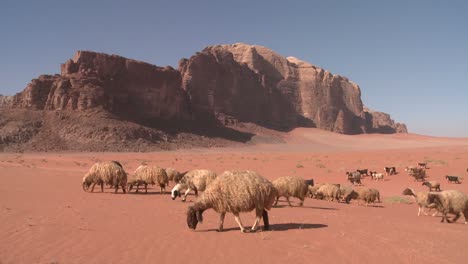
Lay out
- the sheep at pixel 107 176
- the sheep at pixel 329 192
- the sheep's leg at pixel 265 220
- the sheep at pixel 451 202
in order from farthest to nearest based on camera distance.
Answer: the sheep at pixel 329 192 < the sheep at pixel 107 176 < the sheep at pixel 451 202 < the sheep's leg at pixel 265 220

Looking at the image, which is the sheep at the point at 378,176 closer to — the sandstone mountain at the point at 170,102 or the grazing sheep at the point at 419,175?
the grazing sheep at the point at 419,175

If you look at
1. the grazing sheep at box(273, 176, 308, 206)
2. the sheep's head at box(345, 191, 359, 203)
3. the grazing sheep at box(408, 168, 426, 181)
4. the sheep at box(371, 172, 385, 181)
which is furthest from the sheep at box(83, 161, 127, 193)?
the grazing sheep at box(408, 168, 426, 181)

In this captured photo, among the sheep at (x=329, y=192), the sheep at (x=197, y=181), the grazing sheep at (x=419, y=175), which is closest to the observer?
the sheep at (x=197, y=181)

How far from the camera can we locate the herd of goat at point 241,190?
981cm

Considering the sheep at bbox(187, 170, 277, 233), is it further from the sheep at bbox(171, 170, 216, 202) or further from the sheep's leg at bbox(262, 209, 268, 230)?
the sheep at bbox(171, 170, 216, 202)

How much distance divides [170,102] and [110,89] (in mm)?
15709

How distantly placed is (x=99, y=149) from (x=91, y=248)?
211 feet

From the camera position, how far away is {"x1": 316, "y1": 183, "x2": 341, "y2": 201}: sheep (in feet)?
69.6

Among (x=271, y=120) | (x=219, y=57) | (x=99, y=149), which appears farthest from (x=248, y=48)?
(x=99, y=149)

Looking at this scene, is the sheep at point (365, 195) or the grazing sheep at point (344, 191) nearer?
the sheep at point (365, 195)

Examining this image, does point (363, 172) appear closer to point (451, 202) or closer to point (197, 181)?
point (451, 202)

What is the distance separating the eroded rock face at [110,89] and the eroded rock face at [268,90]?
12437 millimetres

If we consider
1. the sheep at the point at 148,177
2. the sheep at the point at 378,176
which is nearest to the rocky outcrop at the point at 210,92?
the sheep at the point at 148,177

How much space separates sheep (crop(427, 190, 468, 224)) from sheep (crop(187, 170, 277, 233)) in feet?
22.6
